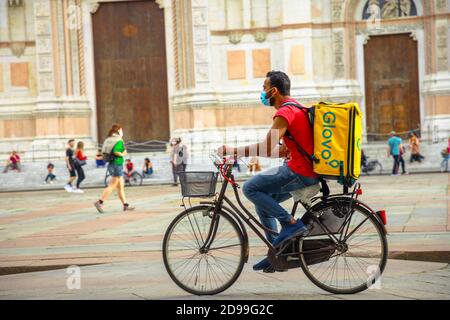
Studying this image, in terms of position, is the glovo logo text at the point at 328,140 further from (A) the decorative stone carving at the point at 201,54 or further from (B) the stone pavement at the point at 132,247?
(A) the decorative stone carving at the point at 201,54

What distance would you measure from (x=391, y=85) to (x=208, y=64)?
7.04 m

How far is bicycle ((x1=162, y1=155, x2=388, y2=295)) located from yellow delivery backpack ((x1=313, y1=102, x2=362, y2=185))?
22cm

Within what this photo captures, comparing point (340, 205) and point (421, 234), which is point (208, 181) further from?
point (421, 234)

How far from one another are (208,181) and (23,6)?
3009cm

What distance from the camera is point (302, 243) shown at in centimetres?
806

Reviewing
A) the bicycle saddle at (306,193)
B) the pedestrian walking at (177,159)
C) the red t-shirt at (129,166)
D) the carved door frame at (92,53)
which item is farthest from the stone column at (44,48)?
the bicycle saddle at (306,193)

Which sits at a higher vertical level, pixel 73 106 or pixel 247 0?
pixel 247 0

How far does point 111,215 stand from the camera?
59.2 ft

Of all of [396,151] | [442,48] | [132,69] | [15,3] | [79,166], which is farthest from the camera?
[132,69]

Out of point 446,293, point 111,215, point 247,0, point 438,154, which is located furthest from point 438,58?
point 446,293

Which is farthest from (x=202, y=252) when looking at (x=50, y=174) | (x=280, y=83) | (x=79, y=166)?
(x=50, y=174)

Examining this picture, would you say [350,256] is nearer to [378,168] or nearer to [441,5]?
[378,168]

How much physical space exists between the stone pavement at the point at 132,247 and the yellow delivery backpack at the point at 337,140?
109 cm

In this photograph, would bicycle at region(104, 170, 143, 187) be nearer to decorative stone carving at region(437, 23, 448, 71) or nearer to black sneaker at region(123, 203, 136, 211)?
decorative stone carving at region(437, 23, 448, 71)
